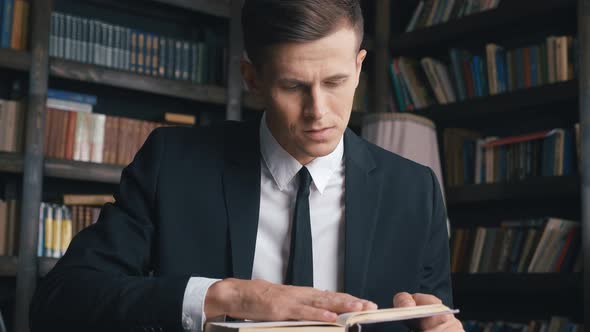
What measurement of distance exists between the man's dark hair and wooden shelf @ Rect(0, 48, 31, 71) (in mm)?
2085

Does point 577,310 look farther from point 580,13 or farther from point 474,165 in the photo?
point 580,13

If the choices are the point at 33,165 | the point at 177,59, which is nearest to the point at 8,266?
the point at 33,165

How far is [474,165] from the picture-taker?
11.6 ft

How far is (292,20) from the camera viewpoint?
1267 millimetres

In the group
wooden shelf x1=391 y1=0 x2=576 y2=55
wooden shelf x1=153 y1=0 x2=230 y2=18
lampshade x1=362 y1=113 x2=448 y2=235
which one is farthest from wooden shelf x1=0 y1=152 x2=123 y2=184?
wooden shelf x1=391 y1=0 x2=576 y2=55

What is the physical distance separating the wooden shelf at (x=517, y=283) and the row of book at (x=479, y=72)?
858mm

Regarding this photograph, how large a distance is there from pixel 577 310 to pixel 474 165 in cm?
82

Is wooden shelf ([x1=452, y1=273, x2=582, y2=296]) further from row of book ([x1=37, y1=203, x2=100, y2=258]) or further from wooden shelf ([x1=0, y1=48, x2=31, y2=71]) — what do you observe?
wooden shelf ([x1=0, y1=48, x2=31, y2=71])

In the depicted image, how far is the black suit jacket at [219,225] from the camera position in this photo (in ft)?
4.24

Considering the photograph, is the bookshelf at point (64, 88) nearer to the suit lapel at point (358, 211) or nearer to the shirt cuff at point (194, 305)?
the suit lapel at point (358, 211)

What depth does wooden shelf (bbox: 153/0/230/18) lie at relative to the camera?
3520mm

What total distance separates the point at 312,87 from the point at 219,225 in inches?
12.8

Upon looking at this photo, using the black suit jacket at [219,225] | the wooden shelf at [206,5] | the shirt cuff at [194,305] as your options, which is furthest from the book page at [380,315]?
the wooden shelf at [206,5]

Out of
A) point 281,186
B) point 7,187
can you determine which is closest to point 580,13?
point 281,186
